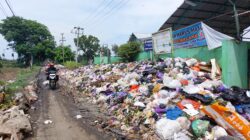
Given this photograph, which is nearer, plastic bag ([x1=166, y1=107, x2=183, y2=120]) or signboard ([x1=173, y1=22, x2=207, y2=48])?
plastic bag ([x1=166, y1=107, x2=183, y2=120])

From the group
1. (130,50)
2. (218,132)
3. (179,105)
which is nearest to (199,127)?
(218,132)

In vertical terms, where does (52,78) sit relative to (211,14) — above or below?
below

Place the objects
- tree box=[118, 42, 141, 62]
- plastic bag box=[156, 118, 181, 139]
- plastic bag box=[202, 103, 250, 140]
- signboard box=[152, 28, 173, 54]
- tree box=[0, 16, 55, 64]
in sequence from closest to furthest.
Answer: plastic bag box=[202, 103, 250, 140] < plastic bag box=[156, 118, 181, 139] < signboard box=[152, 28, 173, 54] < tree box=[118, 42, 141, 62] < tree box=[0, 16, 55, 64]

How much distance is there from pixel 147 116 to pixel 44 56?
4471cm

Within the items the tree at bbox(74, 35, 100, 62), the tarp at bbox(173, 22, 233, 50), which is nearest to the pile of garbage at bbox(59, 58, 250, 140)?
the tarp at bbox(173, 22, 233, 50)

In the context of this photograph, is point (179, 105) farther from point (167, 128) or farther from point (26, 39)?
point (26, 39)

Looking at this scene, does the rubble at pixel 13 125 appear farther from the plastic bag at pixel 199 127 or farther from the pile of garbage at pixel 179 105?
the plastic bag at pixel 199 127

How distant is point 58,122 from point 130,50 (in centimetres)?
1169

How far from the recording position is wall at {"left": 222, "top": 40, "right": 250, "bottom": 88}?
25.3 ft

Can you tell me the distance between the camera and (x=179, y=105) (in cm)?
608

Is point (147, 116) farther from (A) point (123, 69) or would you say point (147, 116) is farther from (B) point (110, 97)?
(A) point (123, 69)

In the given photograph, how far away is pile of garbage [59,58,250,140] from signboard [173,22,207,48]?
3.27 ft

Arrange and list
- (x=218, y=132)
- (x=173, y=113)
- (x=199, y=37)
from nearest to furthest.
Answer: (x=218, y=132)
(x=173, y=113)
(x=199, y=37)

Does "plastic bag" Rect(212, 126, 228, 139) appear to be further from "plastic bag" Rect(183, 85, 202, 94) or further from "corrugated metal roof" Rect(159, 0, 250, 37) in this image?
"corrugated metal roof" Rect(159, 0, 250, 37)
